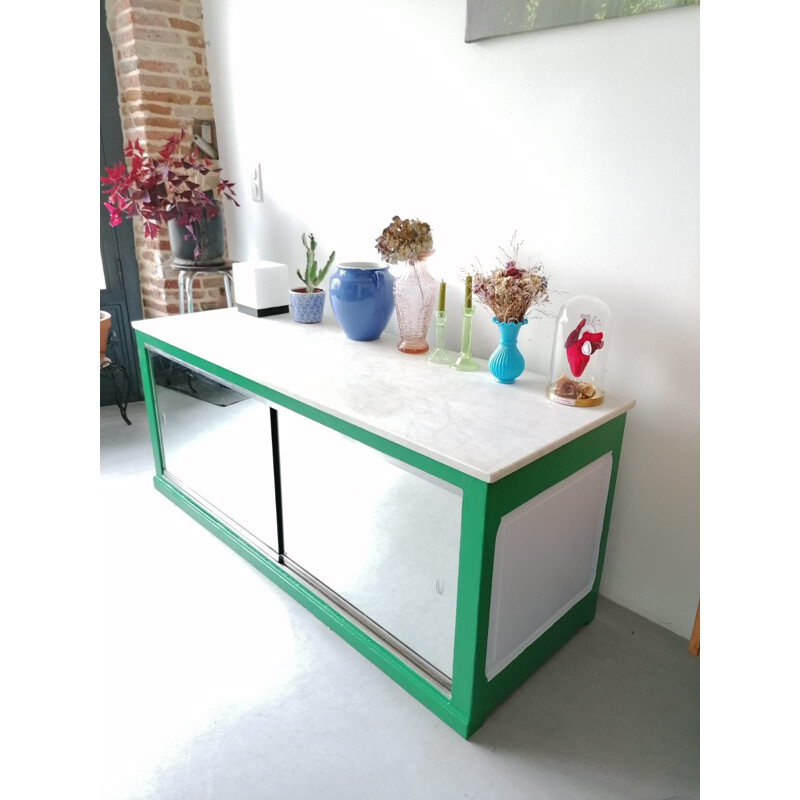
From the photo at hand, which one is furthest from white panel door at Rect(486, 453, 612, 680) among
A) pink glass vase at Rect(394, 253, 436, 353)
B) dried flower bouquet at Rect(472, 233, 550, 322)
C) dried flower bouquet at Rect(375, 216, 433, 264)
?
dried flower bouquet at Rect(375, 216, 433, 264)

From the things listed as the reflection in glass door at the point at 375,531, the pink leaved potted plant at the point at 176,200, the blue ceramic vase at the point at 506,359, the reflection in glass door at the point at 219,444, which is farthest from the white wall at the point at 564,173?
the reflection in glass door at the point at 219,444

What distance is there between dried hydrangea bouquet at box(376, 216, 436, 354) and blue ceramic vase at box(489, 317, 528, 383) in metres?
0.39

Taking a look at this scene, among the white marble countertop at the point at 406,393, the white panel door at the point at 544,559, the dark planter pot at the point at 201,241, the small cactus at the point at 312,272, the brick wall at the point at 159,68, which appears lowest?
the white panel door at the point at 544,559

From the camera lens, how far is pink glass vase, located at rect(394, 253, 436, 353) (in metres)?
2.09

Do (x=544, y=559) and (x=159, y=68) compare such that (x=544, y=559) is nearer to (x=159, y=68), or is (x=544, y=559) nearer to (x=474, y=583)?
(x=474, y=583)

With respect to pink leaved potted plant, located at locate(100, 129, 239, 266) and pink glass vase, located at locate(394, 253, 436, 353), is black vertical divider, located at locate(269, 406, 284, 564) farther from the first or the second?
pink leaved potted plant, located at locate(100, 129, 239, 266)

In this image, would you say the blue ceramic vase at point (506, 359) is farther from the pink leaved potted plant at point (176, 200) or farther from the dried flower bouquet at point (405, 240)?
the pink leaved potted plant at point (176, 200)

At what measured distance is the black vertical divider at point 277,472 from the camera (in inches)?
77.4

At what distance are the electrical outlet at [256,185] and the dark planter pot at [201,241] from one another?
8.0 inches

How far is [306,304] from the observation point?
8.22 feet
